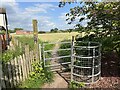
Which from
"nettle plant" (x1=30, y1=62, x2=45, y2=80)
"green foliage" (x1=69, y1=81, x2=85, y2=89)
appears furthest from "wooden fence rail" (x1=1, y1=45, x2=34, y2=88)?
"green foliage" (x1=69, y1=81, x2=85, y2=89)

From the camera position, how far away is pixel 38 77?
6320 mm

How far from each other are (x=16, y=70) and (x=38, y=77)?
1140 mm

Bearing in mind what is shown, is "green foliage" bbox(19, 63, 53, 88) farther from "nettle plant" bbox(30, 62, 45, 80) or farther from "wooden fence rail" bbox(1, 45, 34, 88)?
"wooden fence rail" bbox(1, 45, 34, 88)

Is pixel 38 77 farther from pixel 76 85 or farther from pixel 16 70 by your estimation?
pixel 76 85

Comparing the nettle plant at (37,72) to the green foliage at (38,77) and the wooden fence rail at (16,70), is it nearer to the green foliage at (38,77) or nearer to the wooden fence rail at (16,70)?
the green foliage at (38,77)

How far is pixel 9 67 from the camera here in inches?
195

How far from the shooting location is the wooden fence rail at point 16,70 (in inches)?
191

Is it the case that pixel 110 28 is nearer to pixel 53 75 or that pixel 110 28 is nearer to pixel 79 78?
pixel 79 78

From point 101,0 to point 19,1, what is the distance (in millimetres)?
2275

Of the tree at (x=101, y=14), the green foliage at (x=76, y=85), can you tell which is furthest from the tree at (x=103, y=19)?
the green foliage at (x=76, y=85)

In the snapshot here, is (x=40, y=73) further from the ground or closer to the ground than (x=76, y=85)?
further from the ground

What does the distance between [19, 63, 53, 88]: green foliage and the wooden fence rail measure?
0.16 meters

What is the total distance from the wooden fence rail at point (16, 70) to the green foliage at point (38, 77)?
164 mm

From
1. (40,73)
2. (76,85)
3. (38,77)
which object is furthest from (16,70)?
(76,85)
